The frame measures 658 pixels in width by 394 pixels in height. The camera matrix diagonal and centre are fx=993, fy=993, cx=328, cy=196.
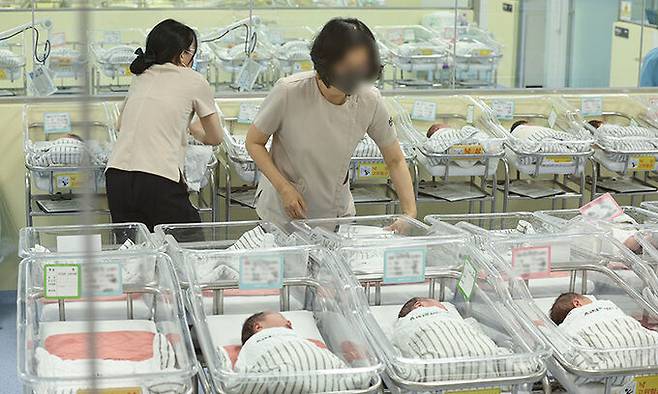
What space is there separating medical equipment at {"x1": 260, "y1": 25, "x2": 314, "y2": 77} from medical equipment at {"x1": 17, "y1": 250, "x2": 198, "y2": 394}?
3059mm

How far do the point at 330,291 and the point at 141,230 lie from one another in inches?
25.2

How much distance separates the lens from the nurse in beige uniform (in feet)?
9.29

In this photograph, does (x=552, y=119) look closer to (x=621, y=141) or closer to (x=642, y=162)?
(x=621, y=141)

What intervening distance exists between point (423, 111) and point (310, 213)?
2.15m

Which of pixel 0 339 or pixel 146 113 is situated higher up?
pixel 146 113

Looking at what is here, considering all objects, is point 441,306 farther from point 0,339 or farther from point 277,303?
point 0,339

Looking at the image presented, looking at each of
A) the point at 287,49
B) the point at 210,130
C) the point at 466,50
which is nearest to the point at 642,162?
the point at 466,50

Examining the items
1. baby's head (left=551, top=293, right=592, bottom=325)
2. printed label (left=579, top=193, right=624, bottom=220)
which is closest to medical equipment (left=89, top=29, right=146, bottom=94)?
printed label (left=579, top=193, right=624, bottom=220)

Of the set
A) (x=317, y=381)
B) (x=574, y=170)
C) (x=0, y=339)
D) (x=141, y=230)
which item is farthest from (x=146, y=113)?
(x=574, y=170)

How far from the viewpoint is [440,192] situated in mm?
4883

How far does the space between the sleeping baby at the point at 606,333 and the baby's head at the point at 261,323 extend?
634 millimetres

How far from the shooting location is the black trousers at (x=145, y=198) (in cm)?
346

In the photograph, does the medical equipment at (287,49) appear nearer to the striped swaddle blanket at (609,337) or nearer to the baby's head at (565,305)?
the baby's head at (565,305)

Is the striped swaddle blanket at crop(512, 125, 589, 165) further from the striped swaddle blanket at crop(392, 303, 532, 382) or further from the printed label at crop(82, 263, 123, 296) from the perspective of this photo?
the printed label at crop(82, 263, 123, 296)
